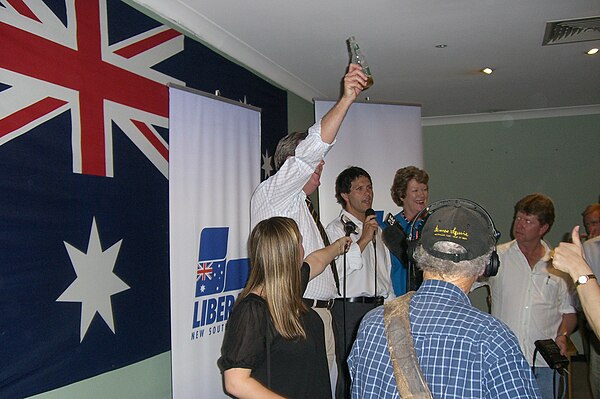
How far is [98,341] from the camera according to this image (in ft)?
8.46

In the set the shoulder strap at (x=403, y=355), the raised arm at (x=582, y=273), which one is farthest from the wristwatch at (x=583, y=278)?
A: the shoulder strap at (x=403, y=355)

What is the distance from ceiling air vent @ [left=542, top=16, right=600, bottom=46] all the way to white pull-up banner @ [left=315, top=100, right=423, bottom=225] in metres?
1.32

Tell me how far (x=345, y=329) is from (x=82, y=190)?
1847 millimetres

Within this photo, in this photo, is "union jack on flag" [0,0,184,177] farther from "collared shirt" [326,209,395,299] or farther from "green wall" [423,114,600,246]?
"green wall" [423,114,600,246]

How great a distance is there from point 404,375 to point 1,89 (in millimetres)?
1729

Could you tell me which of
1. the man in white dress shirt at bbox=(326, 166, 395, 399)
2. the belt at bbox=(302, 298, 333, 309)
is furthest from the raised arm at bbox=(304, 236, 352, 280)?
the man in white dress shirt at bbox=(326, 166, 395, 399)

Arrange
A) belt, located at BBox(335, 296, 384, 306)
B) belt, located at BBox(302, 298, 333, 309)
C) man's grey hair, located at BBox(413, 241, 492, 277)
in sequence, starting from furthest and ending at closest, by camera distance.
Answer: belt, located at BBox(335, 296, 384, 306)
belt, located at BBox(302, 298, 333, 309)
man's grey hair, located at BBox(413, 241, 492, 277)

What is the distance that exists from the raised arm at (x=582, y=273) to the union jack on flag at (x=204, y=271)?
6.29ft

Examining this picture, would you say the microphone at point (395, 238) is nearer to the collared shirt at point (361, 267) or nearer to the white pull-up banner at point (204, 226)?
the collared shirt at point (361, 267)

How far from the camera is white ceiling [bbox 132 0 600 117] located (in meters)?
3.34

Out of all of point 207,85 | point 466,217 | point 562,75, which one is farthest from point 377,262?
point 562,75

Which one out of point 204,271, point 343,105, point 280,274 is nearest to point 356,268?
point 204,271

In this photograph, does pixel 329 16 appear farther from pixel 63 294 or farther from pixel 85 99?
pixel 63 294

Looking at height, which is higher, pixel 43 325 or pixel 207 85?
pixel 207 85
